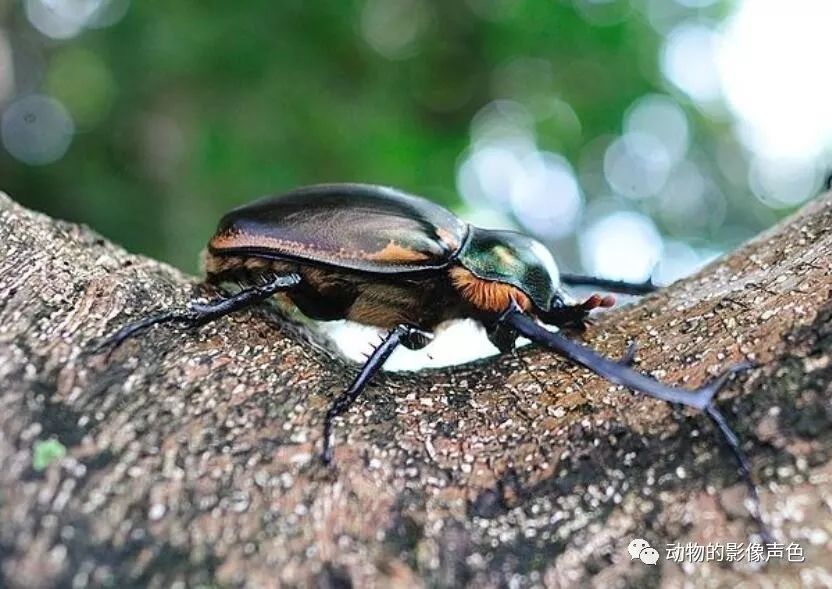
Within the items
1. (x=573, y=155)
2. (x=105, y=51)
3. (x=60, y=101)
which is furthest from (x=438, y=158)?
→ (x=60, y=101)

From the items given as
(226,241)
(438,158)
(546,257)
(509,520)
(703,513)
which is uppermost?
(438,158)

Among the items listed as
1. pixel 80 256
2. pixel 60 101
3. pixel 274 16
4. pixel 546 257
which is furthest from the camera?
pixel 60 101

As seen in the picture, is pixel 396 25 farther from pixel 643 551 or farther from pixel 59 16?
pixel 643 551

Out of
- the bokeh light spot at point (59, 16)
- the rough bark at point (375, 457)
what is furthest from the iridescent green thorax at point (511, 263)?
the bokeh light spot at point (59, 16)

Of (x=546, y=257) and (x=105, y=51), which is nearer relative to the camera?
(x=546, y=257)

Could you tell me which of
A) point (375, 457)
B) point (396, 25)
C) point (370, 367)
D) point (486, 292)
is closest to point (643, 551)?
point (375, 457)

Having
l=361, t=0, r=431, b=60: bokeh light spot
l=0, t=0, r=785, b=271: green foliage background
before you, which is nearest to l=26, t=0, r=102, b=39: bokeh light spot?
l=0, t=0, r=785, b=271: green foliage background

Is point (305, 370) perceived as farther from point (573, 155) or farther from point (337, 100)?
point (573, 155)
